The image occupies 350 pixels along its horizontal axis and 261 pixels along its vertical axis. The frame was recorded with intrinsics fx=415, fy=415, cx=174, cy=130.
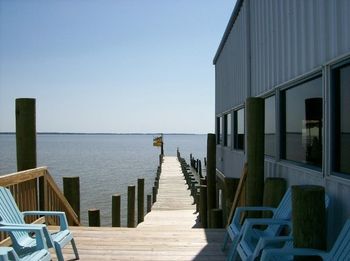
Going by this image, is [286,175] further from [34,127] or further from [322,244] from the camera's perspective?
[34,127]

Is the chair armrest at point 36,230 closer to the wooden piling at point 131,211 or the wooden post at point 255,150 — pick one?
the wooden post at point 255,150

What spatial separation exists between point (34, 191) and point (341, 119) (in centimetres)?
479

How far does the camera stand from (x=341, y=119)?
13.7 feet

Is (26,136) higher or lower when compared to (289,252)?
higher

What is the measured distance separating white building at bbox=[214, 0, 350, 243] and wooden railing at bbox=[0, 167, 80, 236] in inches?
148

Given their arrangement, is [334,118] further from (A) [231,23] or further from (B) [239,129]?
(A) [231,23]

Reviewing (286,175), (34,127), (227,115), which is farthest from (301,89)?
(227,115)

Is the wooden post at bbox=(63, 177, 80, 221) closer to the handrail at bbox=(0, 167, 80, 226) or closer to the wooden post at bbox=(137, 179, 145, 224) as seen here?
the handrail at bbox=(0, 167, 80, 226)

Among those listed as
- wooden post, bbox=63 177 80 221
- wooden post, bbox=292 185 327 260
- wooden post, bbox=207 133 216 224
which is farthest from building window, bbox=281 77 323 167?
wooden post, bbox=207 133 216 224

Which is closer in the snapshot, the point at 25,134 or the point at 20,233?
the point at 20,233

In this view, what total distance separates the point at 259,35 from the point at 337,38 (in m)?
3.93

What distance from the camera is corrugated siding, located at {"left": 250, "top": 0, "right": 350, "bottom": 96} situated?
4.13 m

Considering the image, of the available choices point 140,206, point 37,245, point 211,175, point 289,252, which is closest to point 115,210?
point 211,175

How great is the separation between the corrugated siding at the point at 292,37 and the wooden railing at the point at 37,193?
407 centimetres
